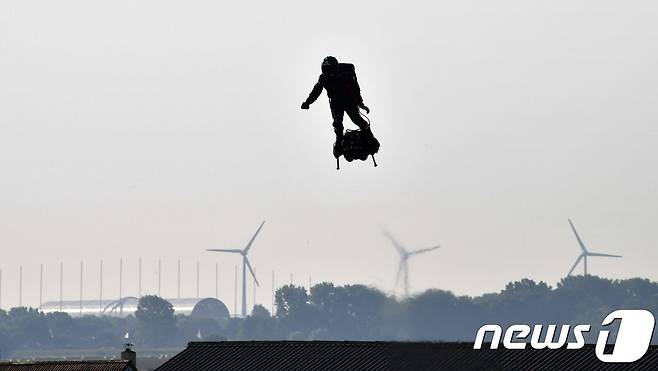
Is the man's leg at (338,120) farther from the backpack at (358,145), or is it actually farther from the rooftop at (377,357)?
the rooftop at (377,357)

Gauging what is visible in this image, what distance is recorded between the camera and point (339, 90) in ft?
293

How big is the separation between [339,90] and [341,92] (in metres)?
0.13

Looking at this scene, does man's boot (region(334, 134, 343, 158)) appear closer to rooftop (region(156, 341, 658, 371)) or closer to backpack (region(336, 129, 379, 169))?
backpack (region(336, 129, 379, 169))

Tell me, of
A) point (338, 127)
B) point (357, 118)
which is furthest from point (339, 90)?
point (338, 127)

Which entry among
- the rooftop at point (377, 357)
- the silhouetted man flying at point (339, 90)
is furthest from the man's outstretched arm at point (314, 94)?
the rooftop at point (377, 357)

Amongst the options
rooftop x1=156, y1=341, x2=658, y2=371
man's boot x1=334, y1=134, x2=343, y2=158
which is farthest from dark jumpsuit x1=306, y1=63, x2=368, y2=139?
rooftop x1=156, y1=341, x2=658, y2=371

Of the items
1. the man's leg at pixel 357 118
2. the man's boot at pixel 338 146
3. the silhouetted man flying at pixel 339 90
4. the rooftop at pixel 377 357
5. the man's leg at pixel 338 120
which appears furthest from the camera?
the rooftop at pixel 377 357

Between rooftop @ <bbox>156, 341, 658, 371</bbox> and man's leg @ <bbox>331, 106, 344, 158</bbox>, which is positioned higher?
rooftop @ <bbox>156, 341, 658, 371</bbox>

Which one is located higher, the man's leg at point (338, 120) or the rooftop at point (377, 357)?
the rooftop at point (377, 357)

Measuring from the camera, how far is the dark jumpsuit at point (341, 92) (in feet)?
291

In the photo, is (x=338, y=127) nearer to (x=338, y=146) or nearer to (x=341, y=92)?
(x=338, y=146)

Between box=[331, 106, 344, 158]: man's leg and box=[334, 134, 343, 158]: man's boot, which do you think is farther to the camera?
box=[334, 134, 343, 158]: man's boot

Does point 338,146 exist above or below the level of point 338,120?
below

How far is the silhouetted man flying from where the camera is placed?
291 feet
